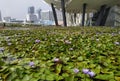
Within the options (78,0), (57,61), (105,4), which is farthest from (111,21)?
(57,61)

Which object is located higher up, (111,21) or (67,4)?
(67,4)

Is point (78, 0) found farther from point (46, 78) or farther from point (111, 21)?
point (46, 78)

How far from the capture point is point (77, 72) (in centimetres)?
275

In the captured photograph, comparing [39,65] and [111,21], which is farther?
[111,21]

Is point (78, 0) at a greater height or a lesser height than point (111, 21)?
greater

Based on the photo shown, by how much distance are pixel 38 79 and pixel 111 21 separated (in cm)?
5354

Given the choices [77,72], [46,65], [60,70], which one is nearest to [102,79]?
[77,72]

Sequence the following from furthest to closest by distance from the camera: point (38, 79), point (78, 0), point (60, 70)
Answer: point (78, 0) < point (60, 70) < point (38, 79)

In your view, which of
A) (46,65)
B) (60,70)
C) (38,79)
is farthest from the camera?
(46,65)

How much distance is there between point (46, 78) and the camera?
2.66m

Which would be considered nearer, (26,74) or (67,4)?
(26,74)

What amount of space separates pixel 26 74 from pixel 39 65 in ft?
1.19

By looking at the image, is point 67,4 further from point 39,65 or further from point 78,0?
point 39,65

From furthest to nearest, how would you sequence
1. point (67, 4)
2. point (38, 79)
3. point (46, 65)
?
point (67, 4) < point (46, 65) < point (38, 79)
